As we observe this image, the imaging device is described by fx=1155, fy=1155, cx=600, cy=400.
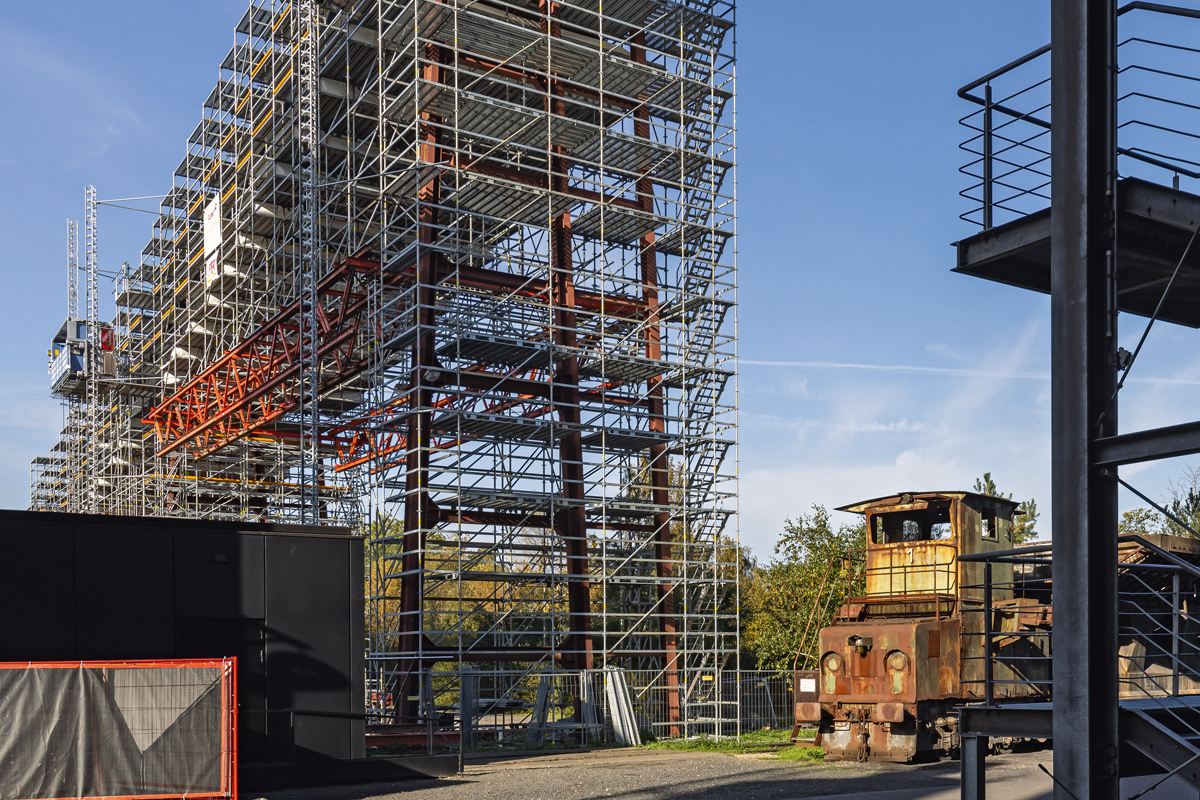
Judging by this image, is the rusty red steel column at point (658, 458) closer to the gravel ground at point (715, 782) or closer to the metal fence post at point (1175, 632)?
the gravel ground at point (715, 782)

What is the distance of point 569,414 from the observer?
2805 centimetres

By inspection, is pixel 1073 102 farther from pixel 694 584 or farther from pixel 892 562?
pixel 694 584

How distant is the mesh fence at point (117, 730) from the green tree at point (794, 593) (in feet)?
63.5

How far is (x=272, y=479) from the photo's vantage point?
49.0 m

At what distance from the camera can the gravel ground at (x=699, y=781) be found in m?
15.4

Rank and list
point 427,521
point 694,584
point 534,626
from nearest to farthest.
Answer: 1. point 427,521
2. point 694,584
3. point 534,626

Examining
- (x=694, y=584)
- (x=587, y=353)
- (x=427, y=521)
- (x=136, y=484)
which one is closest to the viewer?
(x=427, y=521)

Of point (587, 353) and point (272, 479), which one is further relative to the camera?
point (272, 479)

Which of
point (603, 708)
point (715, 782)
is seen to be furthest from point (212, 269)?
point (715, 782)

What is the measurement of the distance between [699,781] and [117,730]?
8337 millimetres

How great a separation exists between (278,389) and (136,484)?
1412 cm

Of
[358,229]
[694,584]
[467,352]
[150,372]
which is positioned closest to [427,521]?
[467,352]

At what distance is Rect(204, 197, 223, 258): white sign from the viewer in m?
37.3

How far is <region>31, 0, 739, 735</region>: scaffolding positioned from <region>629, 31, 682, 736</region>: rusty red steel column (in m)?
0.09
